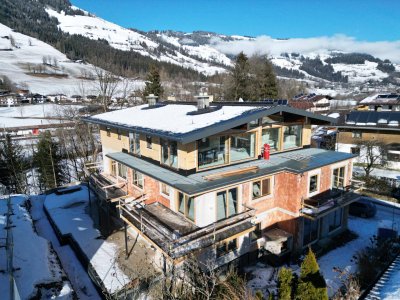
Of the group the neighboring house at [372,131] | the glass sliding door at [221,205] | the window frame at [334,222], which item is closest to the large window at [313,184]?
the window frame at [334,222]

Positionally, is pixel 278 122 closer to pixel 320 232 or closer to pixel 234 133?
pixel 234 133

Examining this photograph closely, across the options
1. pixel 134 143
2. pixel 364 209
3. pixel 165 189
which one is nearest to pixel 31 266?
pixel 165 189

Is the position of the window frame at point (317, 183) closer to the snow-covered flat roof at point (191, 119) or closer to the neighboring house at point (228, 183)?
the neighboring house at point (228, 183)

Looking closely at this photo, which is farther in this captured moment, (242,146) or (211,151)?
(242,146)

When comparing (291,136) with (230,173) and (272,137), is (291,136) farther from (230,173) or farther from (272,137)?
(230,173)

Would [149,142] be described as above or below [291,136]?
below

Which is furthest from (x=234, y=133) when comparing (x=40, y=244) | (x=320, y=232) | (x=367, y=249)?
(x=40, y=244)

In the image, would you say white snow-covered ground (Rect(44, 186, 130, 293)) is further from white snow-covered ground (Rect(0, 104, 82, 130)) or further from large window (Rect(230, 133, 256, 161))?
white snow-covered ground (Rect(0, 104, 82, 130))
